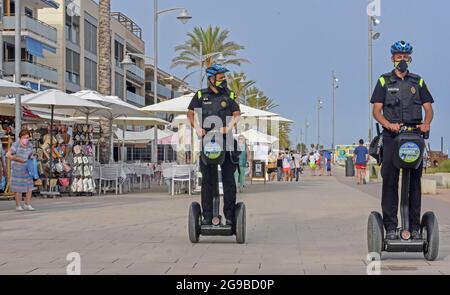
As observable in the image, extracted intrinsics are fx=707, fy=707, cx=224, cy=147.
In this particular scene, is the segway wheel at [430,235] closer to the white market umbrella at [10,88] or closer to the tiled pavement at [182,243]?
the tiled pavement at [182,243]

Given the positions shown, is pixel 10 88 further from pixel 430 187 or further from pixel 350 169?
pixel 350 169

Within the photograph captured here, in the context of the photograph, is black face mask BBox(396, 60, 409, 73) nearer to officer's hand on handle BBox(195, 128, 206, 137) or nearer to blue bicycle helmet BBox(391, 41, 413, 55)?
blue bicycle helmet BBox(391, 41, 413, 55)

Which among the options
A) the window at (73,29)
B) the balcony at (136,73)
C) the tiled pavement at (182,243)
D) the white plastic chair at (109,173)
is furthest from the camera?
the balcony at (136,73)

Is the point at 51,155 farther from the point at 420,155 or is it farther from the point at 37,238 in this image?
the point at 420,155

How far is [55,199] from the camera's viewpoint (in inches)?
689

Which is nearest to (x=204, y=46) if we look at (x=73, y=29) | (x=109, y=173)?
(x=73, y=29)

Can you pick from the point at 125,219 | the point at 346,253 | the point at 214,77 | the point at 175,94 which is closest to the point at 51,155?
the point at 125,219

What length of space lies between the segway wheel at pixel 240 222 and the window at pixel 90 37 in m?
47.1

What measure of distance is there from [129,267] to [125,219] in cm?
530

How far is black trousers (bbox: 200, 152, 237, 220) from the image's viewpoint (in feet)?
27.1

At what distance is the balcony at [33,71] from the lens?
41.8m

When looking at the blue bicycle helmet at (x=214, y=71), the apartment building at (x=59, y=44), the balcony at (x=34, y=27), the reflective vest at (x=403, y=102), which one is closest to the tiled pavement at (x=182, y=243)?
the reflective vest at (x=403, y=102)

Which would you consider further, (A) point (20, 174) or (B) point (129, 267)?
(A) point (20, 174)
